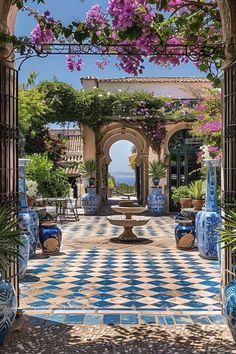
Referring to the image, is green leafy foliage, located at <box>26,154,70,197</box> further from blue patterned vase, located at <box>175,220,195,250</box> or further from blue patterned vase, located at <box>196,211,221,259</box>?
blue patterned vase, located at <box>196,211,221,259</box>

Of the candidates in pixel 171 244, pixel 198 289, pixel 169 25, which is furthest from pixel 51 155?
pixel 169 25

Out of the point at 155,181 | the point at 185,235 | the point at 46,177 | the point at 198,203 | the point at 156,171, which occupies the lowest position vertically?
the point at 185,235

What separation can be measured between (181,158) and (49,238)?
12014 millimetres

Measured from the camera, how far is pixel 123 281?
6.94 meters

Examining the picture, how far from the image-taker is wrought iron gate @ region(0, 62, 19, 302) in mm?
4559

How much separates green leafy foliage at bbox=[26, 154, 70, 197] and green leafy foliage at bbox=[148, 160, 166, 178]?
373 centimetres

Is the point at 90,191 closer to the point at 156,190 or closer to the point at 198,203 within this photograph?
the point at 156,190

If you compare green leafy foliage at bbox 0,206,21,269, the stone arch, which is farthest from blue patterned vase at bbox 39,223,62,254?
the stone arch

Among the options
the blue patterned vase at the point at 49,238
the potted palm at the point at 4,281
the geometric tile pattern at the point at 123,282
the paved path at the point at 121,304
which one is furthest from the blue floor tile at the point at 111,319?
the blue patterned vase at the point at 49,238

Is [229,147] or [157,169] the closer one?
[229,147]

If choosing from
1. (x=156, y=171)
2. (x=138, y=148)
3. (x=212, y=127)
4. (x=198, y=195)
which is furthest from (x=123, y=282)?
(x=138, y=148)

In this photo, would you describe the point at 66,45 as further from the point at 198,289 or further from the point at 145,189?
the point at 145,189

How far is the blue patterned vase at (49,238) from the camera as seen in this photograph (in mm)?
9297

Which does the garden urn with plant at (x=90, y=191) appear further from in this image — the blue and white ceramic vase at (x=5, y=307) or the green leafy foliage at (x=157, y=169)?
the blue and white ceramic vase at (x=5, y=307)
